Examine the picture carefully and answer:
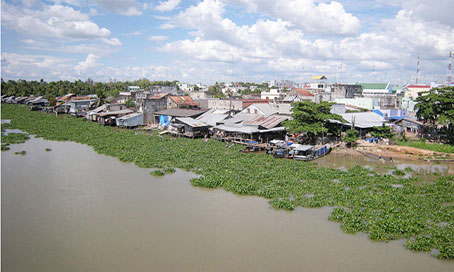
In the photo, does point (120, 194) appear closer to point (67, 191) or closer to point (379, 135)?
point (67, 191)

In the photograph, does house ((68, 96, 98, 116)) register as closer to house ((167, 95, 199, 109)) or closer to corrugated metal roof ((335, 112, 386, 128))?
house ((167, 95, 199, 109))

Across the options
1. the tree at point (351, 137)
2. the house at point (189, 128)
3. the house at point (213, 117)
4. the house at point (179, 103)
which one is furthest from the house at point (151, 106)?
the tree at point (351, 137)

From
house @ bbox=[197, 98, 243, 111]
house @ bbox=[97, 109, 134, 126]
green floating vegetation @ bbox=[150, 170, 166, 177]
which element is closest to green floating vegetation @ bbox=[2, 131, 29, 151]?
house @ bbox=[97, 109, 134, 126]

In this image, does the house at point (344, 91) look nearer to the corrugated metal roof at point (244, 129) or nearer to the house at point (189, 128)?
the corrugated metal roof at point (244, 129)

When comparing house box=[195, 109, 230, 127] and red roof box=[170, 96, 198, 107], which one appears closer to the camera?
house box=[195, 109, 230, 127]

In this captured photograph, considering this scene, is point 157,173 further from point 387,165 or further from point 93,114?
point 93,114

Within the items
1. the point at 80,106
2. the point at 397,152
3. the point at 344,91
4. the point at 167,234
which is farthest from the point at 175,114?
the point at 344,91
